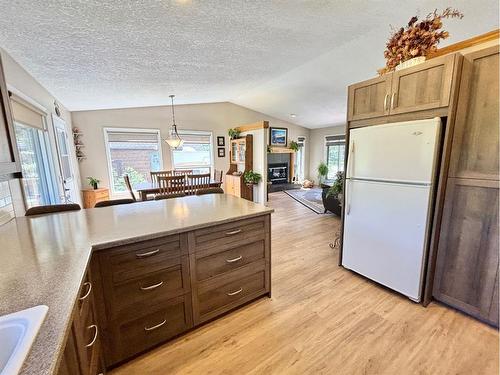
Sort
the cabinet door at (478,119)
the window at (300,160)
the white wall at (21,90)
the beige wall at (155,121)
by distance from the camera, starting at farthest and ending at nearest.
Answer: the window at (300,160) → the beige wall at (155,121) → the white wall at (21,90) → the cabinet door at (478,119)

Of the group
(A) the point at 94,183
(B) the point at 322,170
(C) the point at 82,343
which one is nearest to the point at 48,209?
(C) the point at 82,343

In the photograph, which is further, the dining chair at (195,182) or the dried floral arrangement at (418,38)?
the dining chair at (195,182)

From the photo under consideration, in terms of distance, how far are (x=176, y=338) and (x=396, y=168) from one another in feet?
7.30

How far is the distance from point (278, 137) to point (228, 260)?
6.75 meters

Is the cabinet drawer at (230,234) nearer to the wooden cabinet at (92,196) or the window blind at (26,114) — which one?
the window blind at (26,114)

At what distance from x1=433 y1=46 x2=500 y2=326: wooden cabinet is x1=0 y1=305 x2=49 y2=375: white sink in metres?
2.49

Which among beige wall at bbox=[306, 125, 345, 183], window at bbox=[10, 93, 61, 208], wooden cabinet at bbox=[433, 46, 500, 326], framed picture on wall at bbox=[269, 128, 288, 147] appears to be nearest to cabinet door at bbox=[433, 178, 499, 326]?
wooden cabinet at bbox=[433, 46, 500, 326]

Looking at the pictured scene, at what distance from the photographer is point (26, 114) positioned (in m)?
2.30

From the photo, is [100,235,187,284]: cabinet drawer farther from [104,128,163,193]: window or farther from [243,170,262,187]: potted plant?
[104,128,163,193]: window

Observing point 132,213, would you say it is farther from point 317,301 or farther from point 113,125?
point 113,125

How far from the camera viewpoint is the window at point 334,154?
308 inches

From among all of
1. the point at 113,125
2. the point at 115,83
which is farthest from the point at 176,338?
the point at 113,125

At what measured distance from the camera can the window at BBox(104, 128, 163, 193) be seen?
5.08 meters

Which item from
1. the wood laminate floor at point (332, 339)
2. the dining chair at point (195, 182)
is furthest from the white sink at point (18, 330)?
the dining chair at point (195, 182)
